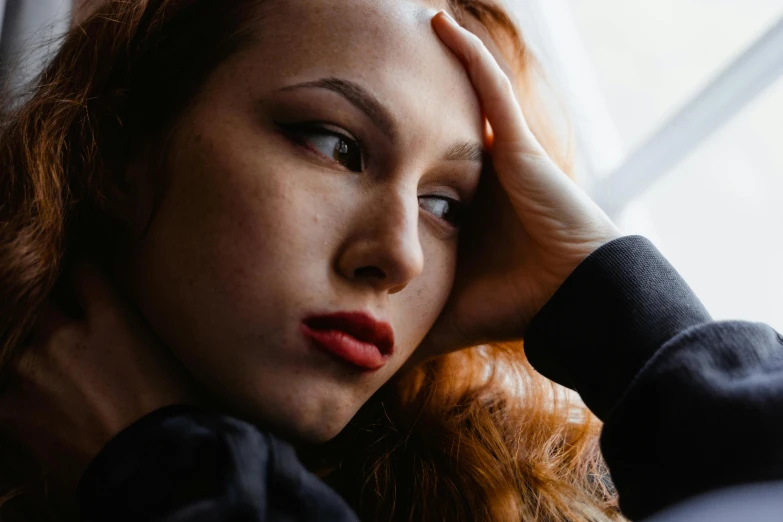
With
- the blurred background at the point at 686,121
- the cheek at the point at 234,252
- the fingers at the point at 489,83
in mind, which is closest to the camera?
the cheek at the point at 234,252

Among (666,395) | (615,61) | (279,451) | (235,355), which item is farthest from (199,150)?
(615,61)

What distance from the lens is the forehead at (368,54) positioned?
35.4 inches

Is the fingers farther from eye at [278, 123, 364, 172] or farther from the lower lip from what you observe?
the lower lip

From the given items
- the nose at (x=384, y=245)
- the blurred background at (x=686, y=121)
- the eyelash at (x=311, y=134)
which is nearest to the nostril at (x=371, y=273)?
the nose at (x=384, y=245)

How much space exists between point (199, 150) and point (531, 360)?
22.2 inches

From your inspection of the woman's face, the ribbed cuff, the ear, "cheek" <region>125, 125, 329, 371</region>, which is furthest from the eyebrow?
the ribbed cuff

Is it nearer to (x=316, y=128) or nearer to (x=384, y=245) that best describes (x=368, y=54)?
(x=316, y=128)

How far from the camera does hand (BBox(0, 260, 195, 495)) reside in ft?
2.79

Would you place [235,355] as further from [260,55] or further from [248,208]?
[260,55]

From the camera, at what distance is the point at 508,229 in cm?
114

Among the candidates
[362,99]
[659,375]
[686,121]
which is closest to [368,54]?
[362,99]

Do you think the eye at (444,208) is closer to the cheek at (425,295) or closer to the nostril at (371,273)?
the cheek at (425,295)

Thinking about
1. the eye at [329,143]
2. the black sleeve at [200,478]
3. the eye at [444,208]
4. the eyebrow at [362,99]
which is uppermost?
the eyebrow at [362,99]

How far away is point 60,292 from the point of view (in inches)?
38.0
